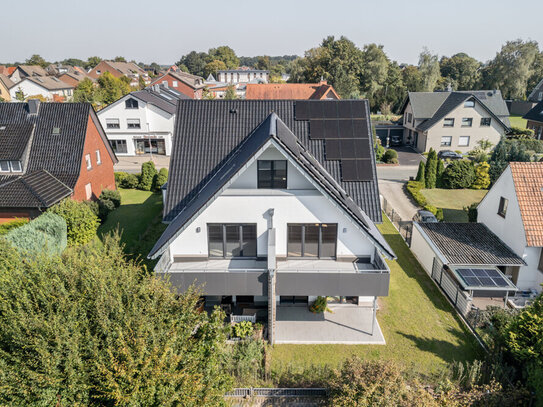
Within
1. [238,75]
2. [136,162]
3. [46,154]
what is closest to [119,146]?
[136,162]

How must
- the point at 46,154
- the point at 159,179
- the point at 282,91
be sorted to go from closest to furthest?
the point at 46,154 < the point at 159,179 < the point at 282,91

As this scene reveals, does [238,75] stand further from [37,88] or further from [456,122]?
[456,122]

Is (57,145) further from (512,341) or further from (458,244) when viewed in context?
(512,341)

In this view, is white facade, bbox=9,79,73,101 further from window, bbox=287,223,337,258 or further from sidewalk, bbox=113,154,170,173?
window, bbox=287,223,337,258

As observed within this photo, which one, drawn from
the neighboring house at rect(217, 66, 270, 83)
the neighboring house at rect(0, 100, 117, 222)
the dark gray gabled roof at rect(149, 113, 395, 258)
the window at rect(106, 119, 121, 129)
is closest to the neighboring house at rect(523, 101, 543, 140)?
the dark gray gabled roof at rect(149, 113, 395, 258)

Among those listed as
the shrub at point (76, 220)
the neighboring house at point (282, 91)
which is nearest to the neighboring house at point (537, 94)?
the neighboring house at point (282, 91)
